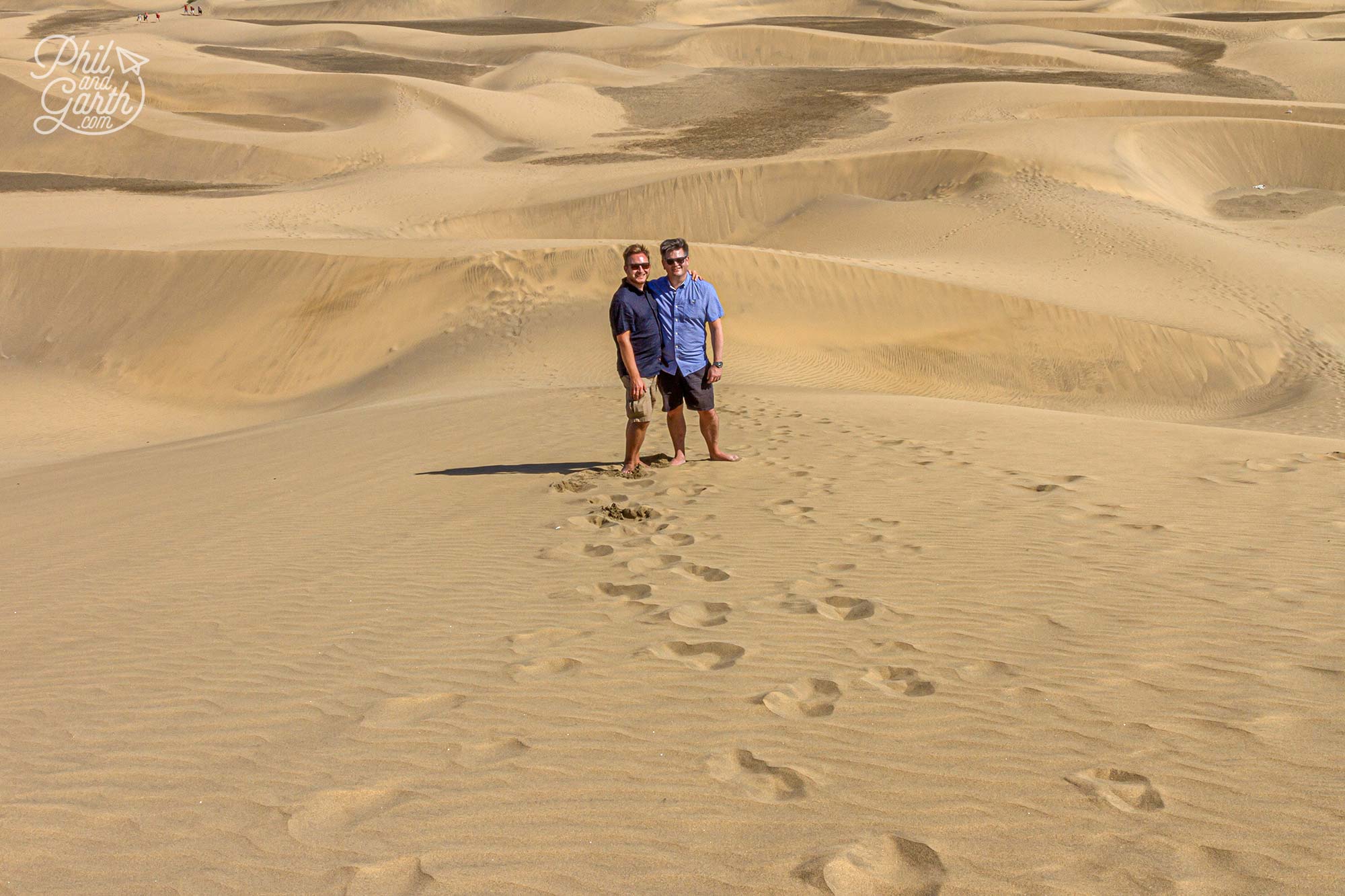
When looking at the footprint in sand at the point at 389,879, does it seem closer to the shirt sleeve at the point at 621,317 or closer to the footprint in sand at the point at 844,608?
the footprint in sand at the point at 844,608

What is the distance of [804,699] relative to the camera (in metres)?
3.64

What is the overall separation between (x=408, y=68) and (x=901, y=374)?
3831cm

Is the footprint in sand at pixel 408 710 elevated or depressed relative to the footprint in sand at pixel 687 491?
elevated

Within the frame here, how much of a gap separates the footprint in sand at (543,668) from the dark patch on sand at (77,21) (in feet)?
202

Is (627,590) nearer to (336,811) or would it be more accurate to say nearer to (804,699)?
(804,699)

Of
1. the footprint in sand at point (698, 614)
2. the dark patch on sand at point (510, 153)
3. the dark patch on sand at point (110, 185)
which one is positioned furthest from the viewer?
the dark patch on sand at point (510, 153)

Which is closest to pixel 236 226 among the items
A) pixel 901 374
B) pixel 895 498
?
pixel 901 374

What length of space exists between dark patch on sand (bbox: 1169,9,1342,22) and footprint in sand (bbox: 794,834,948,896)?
214 ft

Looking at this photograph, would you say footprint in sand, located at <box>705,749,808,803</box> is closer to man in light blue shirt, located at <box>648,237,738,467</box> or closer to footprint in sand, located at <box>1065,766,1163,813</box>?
footprint in sand, located at <box>1065,766,1163,813</box>

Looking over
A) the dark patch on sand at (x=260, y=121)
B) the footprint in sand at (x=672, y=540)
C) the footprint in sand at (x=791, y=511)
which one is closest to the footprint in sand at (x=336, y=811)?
the footprint in sand at (x=672, y=540)

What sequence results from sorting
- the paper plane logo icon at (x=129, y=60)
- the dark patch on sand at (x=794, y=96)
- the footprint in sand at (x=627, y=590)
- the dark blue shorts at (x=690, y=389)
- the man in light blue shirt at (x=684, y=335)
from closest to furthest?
the footprint in sand at (x=627, y=590), the man in light blue shirt at (x=684, y=335), the dark blue shorts at (x=690, y=389), the dark patch on sand at (x=794, y=96), the paper plane logo icon at (x=129, y=60)

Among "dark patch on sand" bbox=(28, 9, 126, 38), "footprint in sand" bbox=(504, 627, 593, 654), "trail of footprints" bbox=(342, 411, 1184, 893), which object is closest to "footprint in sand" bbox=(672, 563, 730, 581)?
"trail of footprints" bbox=(342, 411, 1184, 893)

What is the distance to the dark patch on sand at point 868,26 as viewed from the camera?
178ft

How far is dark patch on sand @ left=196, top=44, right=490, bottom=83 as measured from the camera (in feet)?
149
